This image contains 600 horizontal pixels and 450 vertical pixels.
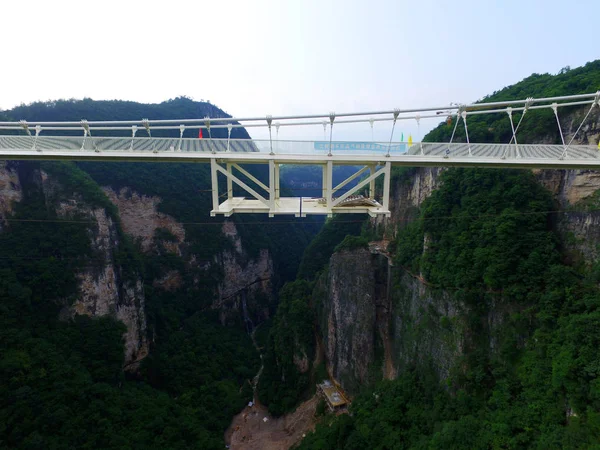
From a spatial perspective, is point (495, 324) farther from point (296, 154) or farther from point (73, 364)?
point (73, 364)

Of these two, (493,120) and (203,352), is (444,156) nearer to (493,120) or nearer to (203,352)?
(493,120)

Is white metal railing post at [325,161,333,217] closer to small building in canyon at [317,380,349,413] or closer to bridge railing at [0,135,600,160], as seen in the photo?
bridge railing at [0,135,600,160]

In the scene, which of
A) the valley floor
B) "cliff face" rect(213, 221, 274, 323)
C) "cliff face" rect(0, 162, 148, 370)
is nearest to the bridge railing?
"cliff face" rect(0, 162, 148, 370)

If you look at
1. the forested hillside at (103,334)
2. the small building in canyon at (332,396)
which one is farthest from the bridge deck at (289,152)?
the small building in canyon at (332,396)

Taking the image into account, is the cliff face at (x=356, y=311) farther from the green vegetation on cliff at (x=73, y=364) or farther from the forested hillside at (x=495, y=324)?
the green vegetation on cliff at (x=73, y=364)

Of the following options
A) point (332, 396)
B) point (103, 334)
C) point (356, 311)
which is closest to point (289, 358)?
point (332, 396)
